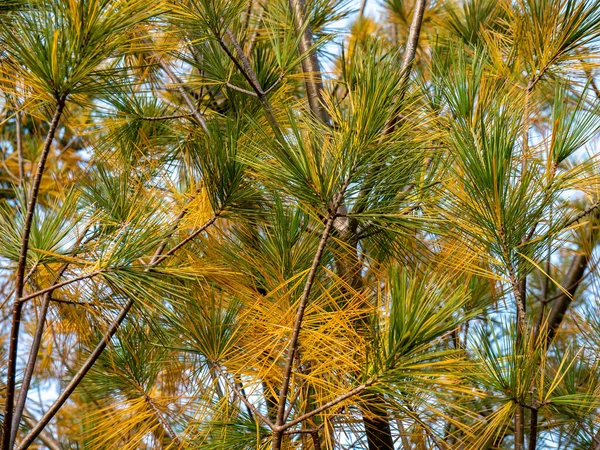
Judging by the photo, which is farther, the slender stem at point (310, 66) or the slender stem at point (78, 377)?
the slender stem at point (310, 66)

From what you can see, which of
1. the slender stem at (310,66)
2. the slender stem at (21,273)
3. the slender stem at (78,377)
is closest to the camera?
the slender stem at (21,273)

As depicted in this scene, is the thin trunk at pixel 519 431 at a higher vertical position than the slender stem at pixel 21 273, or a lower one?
lower

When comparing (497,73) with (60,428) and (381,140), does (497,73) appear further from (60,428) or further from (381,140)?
(60,428)

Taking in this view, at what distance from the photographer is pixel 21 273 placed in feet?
2.65

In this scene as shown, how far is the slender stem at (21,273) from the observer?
0.77 m

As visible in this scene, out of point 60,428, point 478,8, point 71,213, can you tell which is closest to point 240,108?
point 71,213

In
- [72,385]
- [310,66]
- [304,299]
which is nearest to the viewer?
[304,299]

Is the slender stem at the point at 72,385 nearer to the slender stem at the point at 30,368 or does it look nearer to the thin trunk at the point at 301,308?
the slender stem at the point at 30,368

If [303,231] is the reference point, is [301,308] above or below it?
below

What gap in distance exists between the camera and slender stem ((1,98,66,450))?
2.53ft

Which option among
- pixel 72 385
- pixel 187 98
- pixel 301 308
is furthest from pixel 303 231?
pixel 187 98

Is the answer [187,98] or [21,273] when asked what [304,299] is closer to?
[21,273]

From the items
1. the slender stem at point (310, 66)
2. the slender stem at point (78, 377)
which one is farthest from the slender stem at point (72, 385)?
the slender stem at point (310, 66)

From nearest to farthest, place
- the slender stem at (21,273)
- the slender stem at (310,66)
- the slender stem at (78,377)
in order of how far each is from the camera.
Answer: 1. the slender stem at (21,273)
2. the slender stem at (78,377)
3. the slender stem at (310,66)
